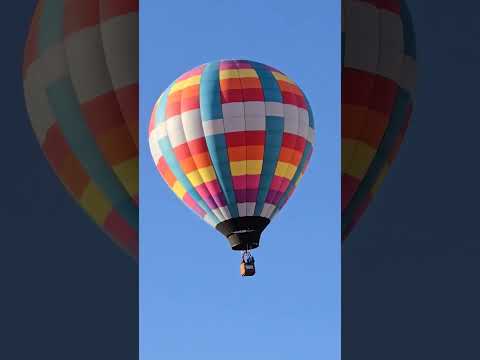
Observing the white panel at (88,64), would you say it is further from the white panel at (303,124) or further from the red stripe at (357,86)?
the red stripe at (357,86)

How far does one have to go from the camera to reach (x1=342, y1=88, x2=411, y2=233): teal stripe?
7.95 meters

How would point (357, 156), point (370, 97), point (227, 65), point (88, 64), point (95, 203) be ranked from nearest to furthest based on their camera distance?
point (95, 203), point (88, 64), point (357, 156), point (370, 97), point (227, 65)

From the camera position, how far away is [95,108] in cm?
774

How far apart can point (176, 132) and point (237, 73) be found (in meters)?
0.72

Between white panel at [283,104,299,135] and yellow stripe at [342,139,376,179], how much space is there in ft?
1.43

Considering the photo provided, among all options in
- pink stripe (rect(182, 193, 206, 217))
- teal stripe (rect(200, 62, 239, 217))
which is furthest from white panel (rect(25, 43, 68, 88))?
pink stripe (rect(182, 193, 206, 217))

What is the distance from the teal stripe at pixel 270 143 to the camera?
319 inches

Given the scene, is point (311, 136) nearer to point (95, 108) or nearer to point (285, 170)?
point (285, 170)

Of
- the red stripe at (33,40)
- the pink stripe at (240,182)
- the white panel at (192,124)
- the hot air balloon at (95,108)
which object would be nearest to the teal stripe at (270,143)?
the pink stripe at (240,182)

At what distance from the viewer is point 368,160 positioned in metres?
8.02

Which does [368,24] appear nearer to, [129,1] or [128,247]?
[129,1]

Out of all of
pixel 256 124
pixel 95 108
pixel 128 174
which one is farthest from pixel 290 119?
pixel 95 108

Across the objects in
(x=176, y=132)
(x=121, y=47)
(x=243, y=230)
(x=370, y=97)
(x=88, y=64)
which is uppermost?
(x=121, y=47)

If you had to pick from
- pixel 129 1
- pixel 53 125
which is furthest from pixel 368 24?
pixel 53 125
